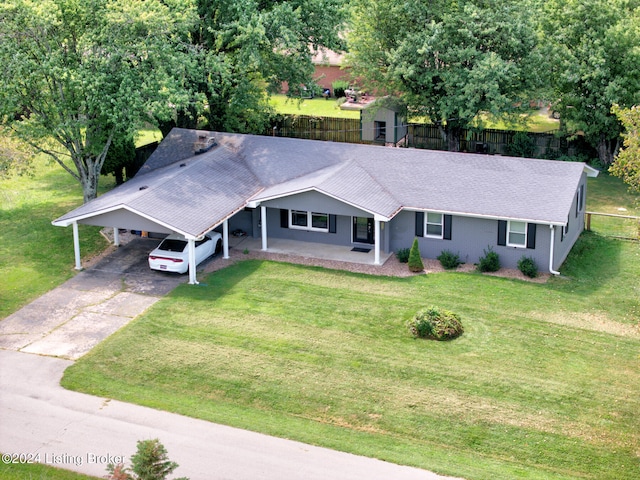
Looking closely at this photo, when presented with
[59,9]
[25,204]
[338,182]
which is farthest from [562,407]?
[25,204]

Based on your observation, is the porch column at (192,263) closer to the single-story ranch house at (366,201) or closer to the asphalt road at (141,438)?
the single-story ranch house at (366,201)

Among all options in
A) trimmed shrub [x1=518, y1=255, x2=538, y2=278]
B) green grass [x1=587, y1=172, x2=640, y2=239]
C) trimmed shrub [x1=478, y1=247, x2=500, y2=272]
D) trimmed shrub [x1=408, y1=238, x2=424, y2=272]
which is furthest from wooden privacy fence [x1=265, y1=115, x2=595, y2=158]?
trimmed shrub [x1=408, y1=238, x2=424, y2=272]

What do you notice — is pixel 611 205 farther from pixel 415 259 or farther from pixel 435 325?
pixel 435 325

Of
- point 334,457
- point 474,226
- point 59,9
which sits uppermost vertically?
point 59,9

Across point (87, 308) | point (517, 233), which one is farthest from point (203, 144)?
point (517, 233)

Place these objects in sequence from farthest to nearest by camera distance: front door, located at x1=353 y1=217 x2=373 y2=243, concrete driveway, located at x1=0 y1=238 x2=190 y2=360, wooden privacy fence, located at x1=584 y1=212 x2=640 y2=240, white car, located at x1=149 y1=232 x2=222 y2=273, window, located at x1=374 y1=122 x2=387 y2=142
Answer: window, located at x1=374 y1=122 x2=387 y2=142 → wooden privacy fence, located at x1=584 y1=212 x2=640 y2=240 → front door, located at x1=353 y1=217 x2=373 y2=243 → white car, located at x1=149 y1=232 x2=222 y2=273 → concrete driveway, located at x1=0 y1=238 x2=190 y2=360

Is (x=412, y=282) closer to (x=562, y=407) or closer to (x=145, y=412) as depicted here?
(x=562, y=407)

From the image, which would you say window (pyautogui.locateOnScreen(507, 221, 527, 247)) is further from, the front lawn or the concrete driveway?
the concrete driveway
